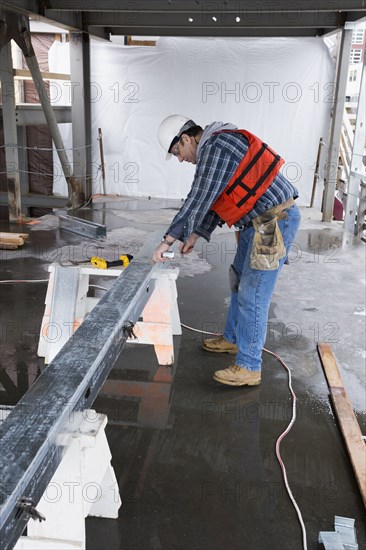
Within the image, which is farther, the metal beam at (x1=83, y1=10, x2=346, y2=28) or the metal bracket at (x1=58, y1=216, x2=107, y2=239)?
the metal beam at (x1=83, y1=10, x2=346, y2=28)

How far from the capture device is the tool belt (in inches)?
120

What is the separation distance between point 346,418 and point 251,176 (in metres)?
1.51

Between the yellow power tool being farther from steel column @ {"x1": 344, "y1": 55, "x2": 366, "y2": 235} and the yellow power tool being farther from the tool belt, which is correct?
steel column @ {"x1": 344, "y1": 55, "x2": 366, "y2": 235}

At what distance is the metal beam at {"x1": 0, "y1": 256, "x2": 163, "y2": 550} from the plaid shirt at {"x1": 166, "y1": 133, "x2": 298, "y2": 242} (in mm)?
693

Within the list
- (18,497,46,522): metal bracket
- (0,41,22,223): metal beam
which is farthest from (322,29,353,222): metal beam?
(18,497,46,522): metal bracket

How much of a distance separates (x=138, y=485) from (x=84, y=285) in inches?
61.5

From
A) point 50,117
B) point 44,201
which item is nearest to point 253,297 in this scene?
point 50,117

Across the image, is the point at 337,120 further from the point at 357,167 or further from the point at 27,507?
the point at 27,507

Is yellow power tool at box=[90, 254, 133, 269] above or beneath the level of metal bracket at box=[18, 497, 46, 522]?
above

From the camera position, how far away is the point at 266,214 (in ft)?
9.98

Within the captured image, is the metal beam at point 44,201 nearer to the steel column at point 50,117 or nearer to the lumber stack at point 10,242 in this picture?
the steel column at point 50,117

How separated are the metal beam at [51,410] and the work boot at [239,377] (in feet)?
3.52

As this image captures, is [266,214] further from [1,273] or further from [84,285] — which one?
[1,273]

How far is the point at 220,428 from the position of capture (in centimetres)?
294
